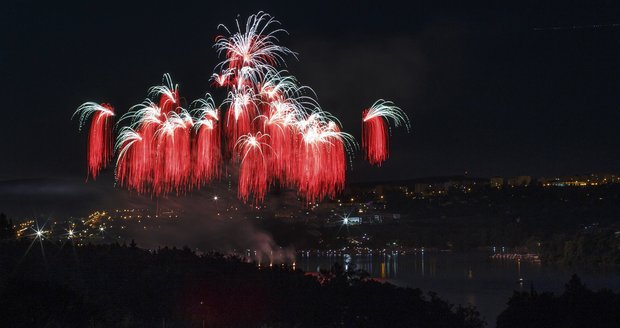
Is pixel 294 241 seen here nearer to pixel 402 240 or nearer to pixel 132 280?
pixel 402 240

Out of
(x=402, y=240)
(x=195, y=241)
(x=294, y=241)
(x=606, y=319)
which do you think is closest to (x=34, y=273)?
(x=606, y=319)

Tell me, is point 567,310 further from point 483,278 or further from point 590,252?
point 590,252

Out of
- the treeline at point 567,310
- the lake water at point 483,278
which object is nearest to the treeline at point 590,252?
the lake water at point 483,278

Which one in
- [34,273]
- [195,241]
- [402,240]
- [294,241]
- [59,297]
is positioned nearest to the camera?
[59,297]

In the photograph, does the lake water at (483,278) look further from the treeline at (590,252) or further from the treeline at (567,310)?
the treeline at (567,310)

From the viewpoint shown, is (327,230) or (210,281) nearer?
(210,281)

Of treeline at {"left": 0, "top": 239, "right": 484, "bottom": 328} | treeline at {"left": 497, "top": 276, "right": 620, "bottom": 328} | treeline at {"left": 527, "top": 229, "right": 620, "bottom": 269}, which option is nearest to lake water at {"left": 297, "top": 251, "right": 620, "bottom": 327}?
treeline at {"left": 527, "top": 229, "right": 620, "bottom": 269}

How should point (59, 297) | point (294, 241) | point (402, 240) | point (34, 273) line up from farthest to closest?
point (402, 240), point (294, 241), point (34, 273), point (59, 297)
